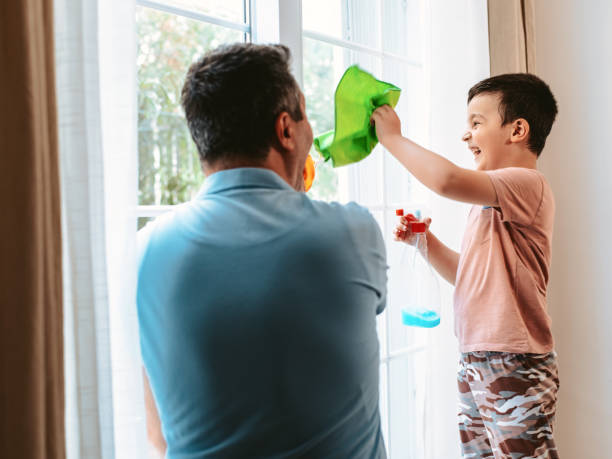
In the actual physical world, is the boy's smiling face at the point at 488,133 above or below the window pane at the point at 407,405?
above

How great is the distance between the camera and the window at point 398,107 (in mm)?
1730

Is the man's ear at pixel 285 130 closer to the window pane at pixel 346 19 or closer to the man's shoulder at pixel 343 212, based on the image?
the man's shoulder at pixel 343 212

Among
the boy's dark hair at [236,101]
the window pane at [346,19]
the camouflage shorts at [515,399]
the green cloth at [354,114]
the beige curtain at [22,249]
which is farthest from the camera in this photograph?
the window pane at [346,19]

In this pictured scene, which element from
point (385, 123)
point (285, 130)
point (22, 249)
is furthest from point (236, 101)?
point (385, 123)

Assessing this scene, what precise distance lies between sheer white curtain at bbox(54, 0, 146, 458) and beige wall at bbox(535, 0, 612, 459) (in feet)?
5.98

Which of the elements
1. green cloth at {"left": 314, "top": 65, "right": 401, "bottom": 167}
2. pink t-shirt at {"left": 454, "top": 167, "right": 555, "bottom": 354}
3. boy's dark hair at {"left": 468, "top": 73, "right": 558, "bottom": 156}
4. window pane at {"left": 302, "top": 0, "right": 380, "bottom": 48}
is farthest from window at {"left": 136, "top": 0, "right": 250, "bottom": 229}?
pink t-shirt at {"left": 454, "top": 167, "right": 555, "bottom": 354}

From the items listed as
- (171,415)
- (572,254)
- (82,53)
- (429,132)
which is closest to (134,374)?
(171,415)

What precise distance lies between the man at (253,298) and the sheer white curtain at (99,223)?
57 mm

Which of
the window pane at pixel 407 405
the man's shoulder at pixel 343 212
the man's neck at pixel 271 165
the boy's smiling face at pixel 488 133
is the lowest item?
the window pane at pixel 407 405

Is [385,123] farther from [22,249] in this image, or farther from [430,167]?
[22,249]

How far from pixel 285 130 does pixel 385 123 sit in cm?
44

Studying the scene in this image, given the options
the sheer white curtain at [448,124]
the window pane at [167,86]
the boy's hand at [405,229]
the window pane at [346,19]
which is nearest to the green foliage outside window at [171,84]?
the window pane at [167,86]

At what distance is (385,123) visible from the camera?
47.3 inches

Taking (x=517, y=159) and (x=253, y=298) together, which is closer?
(x=253, y=298)
